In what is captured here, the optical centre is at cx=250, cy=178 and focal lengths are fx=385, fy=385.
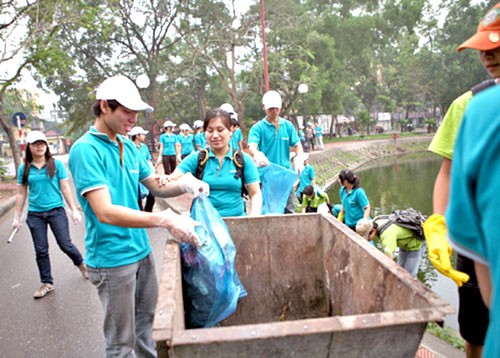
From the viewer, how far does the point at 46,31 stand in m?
Answer: 11.0

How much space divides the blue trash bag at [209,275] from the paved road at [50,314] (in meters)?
1.30

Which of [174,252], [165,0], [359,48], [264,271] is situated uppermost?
[165,0]

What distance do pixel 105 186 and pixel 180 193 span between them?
735 millimetres

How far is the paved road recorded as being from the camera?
320 cm

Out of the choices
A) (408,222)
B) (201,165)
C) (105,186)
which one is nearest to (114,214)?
Result: (105,186)

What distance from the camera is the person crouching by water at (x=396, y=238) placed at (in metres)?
3.83

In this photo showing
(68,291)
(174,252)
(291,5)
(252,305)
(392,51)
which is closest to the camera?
(174,252)

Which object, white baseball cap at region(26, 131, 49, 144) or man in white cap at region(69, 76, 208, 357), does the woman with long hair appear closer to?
white baseball cap at region(26, 131, 49, 144)

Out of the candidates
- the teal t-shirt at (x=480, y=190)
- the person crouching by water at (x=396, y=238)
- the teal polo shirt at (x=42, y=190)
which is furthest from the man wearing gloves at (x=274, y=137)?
the teal t-shirt at (x=480, y=190)

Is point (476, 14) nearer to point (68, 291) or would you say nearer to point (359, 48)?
point (359, 48)

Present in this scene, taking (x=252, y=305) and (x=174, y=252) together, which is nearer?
(x=174, y=252)

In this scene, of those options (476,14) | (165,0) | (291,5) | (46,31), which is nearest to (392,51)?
(476,14)

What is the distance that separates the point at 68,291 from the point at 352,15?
28154 mm

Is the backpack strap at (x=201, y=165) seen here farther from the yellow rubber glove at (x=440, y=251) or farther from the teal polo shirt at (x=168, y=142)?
the teal polo shirt at (x=168, y=142)
